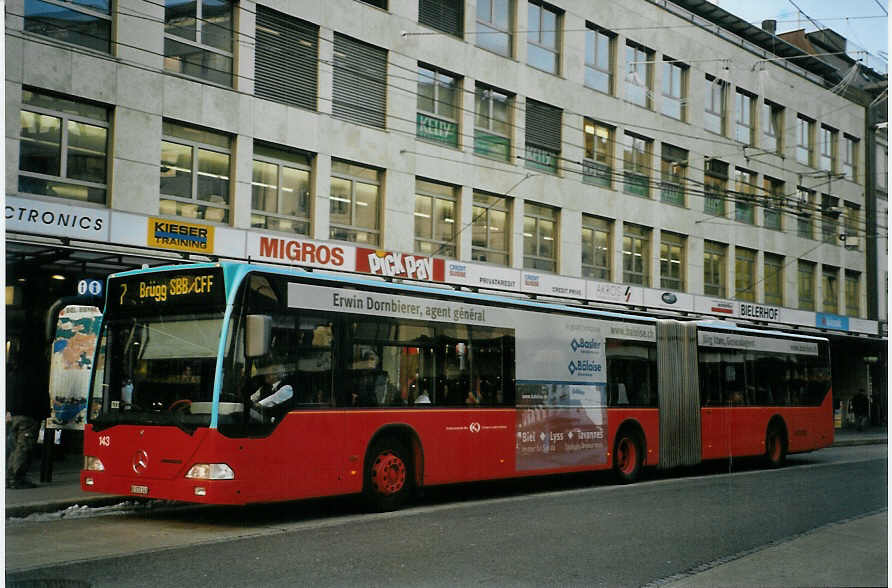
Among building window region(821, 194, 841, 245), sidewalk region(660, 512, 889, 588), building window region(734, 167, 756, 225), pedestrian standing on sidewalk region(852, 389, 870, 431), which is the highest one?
building window region(734, 167, 756, 225)

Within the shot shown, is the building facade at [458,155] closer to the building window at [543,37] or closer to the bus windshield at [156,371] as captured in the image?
the building window at [543,37]

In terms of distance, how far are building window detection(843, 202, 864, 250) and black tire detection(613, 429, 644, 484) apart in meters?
4.77

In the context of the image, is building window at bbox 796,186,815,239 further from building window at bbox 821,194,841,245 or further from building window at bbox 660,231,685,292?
building window at bbox 660,231,685,292

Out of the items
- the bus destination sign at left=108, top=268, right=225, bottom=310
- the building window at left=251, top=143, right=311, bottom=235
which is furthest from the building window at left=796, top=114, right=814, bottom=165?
the building window at left=251, top=143, right=311, bottom=235

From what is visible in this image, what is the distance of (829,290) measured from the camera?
769 inches

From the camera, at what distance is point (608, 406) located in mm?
16875

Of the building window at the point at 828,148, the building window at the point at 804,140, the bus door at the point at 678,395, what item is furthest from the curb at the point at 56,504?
the building window at the point at 804,140

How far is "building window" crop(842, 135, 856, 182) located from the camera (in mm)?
12562

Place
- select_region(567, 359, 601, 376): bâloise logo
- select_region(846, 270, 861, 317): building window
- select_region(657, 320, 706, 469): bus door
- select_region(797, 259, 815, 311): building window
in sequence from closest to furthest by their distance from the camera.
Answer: select_region(846, 270, 861, 317): building window → select_region(567, 359, 601, 376): bâloise logo → select_region(657, 320, 706, 469): bus door → select_region(797, 259, 815, 311): building window

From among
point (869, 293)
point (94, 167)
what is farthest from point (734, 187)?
point (94, 167)

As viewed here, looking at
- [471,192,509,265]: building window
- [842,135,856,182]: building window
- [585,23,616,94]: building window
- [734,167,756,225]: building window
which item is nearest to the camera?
[842,135,856,182]: building window

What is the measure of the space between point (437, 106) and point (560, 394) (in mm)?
10081

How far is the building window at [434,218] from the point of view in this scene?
23.8 m

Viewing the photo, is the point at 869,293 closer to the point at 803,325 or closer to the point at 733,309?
the point at 803,325
